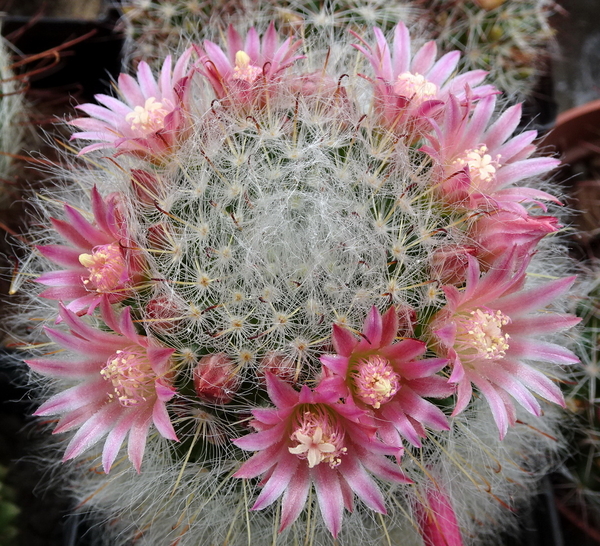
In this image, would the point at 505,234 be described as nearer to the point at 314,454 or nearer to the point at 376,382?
the point at 376,382

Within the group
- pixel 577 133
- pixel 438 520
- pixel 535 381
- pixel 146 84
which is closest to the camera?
pixel 535 381

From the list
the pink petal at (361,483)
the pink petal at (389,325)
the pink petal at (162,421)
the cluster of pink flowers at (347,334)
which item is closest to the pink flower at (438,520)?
the cluster of pink flowers at (347,334)

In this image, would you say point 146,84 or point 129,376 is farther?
point 146,84

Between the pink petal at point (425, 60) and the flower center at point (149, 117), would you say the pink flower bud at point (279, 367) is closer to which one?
the flower center at point (149, 117)

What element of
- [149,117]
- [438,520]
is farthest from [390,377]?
[149,117]

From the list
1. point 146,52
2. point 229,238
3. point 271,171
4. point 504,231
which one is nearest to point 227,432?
point 229,238

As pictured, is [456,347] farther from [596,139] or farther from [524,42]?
[596,139]

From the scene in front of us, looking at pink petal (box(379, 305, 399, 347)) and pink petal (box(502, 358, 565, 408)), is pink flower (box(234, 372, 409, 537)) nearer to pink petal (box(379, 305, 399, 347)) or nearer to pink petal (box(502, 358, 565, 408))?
pink petal (box(379, 305, 399, 347))
